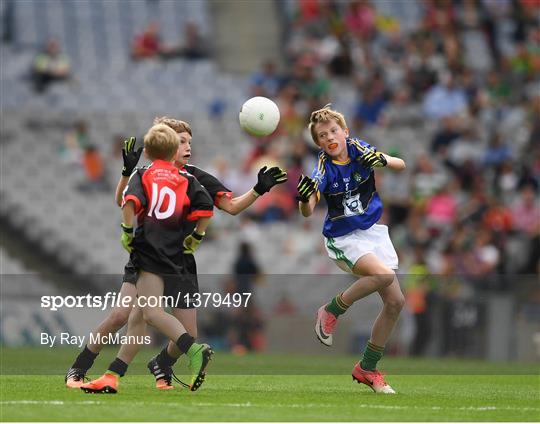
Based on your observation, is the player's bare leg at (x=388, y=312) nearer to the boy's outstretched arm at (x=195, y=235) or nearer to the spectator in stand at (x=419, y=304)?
the boy's outstretched arm at (x=195, y=235)

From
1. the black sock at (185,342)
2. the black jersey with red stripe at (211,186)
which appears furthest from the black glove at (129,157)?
the black sock at (185,342)

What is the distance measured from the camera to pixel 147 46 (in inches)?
1014

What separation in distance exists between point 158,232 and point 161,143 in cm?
64

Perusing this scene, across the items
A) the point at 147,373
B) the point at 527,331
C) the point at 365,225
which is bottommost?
the point at 527,331

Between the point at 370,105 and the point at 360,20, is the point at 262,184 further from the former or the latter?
the point at 360,20

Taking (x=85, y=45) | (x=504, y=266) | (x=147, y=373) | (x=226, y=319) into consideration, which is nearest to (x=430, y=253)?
(x=504, y=266)

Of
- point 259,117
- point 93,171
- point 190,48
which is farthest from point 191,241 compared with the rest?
point 190,48

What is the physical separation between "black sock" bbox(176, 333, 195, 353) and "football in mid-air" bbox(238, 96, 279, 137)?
6.68 feet

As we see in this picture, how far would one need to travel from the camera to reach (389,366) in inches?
659

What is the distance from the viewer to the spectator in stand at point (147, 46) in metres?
25.7

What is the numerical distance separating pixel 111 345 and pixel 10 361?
127 inches

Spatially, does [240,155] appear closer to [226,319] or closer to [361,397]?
[226,319]

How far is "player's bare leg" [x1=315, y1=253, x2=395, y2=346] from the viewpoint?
1139 cm

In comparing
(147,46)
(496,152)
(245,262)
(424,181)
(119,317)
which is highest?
(147,46)
